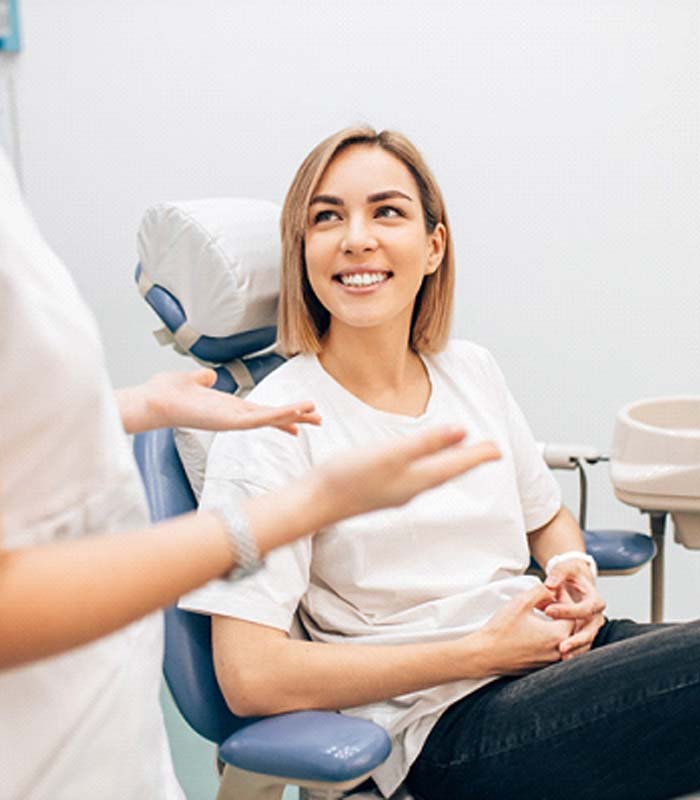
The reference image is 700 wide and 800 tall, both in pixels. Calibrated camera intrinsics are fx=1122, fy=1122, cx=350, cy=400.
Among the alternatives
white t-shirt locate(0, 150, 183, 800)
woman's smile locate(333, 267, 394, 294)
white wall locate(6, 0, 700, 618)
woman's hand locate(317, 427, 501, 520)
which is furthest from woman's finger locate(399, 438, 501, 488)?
white wall locate(6, 0, 700, 618)

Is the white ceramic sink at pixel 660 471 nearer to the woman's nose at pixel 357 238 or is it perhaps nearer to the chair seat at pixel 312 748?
the woman's nose at pixel 357 238

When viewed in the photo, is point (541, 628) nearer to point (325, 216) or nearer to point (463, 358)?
point (463, 358)

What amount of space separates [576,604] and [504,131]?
1.18 metres

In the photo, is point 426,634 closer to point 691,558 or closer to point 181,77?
point 691,558

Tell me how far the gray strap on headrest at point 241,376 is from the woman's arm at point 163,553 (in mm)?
1011

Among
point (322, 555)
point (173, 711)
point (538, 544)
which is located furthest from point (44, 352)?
point (173, 711)

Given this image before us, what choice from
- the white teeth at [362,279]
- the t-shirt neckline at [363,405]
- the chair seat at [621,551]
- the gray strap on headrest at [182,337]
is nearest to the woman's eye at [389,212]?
the white teeth at [362,279]

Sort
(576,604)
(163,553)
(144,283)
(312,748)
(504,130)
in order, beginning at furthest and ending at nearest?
(504,130) < (144,283) < (576,604) < (312,748) < (163,553)

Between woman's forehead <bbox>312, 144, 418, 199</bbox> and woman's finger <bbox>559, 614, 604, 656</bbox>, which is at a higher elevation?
woman's forehead <bbox>312, 144, 418, 199</bbox>

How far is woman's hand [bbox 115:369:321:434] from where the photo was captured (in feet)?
3.21

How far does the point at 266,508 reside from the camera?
69cm

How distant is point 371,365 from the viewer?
160cm

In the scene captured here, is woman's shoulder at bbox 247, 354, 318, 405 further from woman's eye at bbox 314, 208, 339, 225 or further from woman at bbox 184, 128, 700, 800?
woman's eye at bbox 314, 208, 339, 225

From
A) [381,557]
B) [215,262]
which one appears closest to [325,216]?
[215,262]
